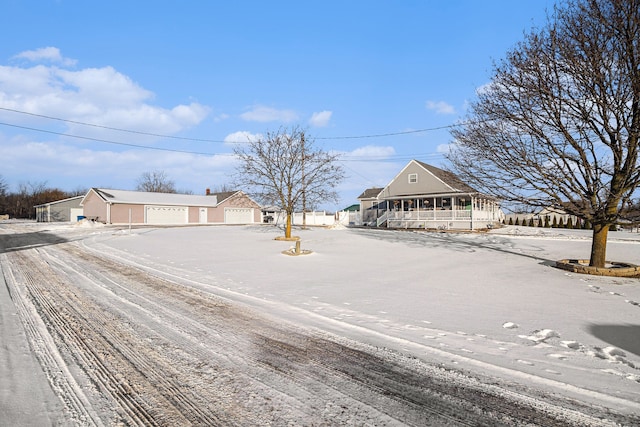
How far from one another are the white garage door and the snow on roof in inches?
24.8

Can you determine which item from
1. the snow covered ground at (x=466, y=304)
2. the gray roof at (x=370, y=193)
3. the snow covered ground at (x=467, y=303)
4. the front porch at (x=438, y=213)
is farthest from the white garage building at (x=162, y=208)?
the snow covered ground at (x=466, y=304)

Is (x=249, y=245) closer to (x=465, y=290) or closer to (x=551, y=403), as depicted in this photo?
(x=465, y=290)

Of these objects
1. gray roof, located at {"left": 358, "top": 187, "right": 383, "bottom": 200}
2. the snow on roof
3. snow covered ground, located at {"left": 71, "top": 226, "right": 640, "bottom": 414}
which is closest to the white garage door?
the snow on roof

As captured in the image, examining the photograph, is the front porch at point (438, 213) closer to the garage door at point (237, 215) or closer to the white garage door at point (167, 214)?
the garage door at point (237, 215)

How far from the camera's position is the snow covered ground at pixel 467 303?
393cm

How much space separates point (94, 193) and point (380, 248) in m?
40.0

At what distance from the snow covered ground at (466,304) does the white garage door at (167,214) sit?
30.2 m

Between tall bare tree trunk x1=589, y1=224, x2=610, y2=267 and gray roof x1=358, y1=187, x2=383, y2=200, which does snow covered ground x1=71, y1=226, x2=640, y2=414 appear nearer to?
tall bare tree trunk x1=589, y1=224, x2=610, y2=267

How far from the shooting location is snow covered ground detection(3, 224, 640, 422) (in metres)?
3.87

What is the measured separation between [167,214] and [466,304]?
4302 centimetres

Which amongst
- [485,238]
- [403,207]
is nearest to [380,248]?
[485,238]

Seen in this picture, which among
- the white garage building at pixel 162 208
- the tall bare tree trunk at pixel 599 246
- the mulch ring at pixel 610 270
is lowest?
the mulch ring at pixel 610 270

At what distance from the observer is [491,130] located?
A: 11102 mm

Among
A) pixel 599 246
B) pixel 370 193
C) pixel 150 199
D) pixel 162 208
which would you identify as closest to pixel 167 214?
pixel 162 208
